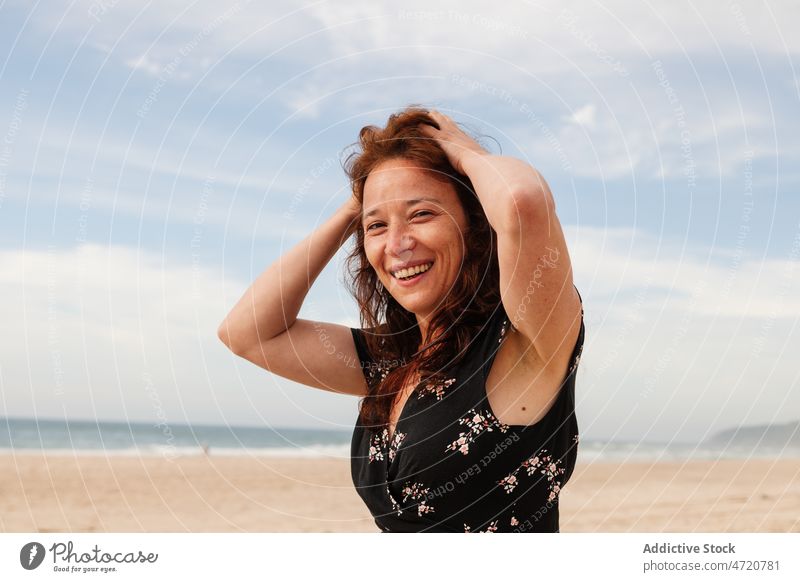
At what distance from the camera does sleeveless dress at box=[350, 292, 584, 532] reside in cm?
256

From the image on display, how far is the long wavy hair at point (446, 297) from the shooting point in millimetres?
2879

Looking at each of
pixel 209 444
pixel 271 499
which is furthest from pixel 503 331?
pixel 209 444

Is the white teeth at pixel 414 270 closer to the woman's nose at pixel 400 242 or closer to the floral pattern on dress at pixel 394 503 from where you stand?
the woman's nose at pixel 400 242

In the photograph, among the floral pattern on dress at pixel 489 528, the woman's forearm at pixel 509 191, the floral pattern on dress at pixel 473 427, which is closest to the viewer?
the woman's forearm at pixel 509 191

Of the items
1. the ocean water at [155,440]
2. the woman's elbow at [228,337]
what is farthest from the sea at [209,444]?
the woman's elbow at [228,337]

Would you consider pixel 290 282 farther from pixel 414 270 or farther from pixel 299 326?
pixel 414 270

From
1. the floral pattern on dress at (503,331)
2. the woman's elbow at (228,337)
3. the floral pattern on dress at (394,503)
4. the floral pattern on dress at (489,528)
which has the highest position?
the floral pattern on dress at (503,331)

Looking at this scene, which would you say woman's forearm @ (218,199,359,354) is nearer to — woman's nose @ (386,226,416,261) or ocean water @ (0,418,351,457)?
woman's nose @ (386,226,416,261)

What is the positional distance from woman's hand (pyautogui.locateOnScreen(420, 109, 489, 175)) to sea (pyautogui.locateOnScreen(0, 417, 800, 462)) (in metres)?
21.7

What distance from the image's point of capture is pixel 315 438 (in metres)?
29.2

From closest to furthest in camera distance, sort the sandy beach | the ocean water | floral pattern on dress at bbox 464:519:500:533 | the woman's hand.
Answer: floral pattern on dress at bbox 464:519:500:533, the woman's hand, the sandy beach, the ocean water

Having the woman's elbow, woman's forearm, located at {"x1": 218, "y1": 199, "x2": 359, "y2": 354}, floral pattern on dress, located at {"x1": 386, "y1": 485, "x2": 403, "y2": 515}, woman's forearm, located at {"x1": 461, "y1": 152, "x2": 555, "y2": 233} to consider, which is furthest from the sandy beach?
woman's forearm, located at {"x1": 461, "y1": 152, "x2": 555, "y2": 233}

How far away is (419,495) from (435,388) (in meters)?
0.36

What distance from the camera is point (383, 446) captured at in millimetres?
2842
